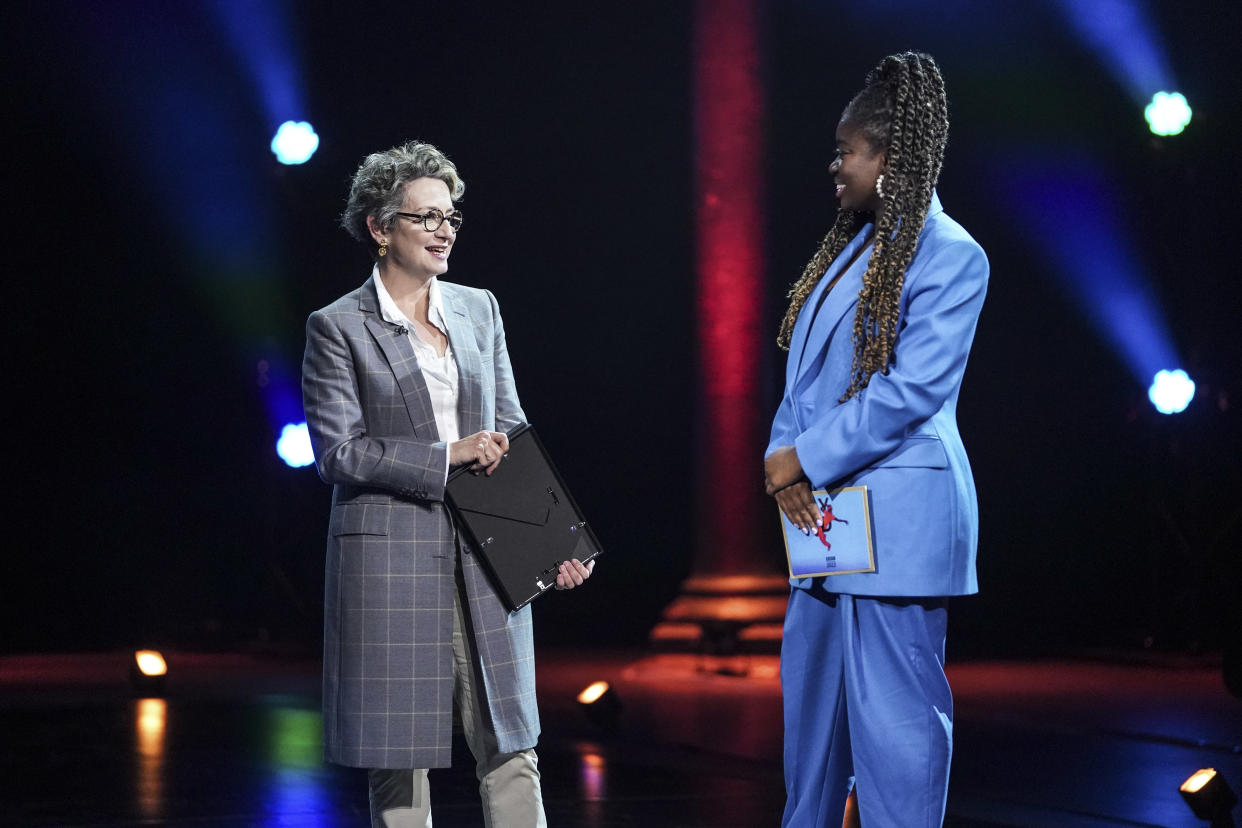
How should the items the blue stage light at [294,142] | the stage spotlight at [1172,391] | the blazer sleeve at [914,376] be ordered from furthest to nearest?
the stage spotlight at [1172,391]
the blue stage light at [294,142]
the blazer sleeve at [914,376]

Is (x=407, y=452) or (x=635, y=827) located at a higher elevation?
(x=407, y=452)

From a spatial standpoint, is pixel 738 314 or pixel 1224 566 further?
pixel 1224 566

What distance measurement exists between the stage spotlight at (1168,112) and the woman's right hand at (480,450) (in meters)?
7.24

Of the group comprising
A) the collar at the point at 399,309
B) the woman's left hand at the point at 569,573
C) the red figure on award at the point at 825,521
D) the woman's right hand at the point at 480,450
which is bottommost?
the woman's left hand at the point at 569,573

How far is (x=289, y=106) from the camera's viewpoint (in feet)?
31.7

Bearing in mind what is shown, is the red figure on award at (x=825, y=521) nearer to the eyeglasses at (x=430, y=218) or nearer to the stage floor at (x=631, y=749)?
the eyeglasses at (x=430, y=218)

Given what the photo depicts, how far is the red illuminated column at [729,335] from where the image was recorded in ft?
27.2

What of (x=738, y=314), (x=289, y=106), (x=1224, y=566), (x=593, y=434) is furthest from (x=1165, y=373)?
(x=289, y=106)

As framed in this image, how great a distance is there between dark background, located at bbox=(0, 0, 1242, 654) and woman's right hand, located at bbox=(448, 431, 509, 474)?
5.78 metres

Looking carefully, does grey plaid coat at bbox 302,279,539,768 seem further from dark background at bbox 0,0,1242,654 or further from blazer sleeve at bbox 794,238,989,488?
dark background at bbox 0,0,1242,654

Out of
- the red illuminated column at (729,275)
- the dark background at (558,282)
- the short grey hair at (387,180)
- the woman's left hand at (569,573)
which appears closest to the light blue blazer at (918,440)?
the woman's left hand at (569,573)

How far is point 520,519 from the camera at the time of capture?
3.09 m

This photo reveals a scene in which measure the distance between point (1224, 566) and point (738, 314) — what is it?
4050mm

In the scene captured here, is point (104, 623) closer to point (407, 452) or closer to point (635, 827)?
point (635, 827)
